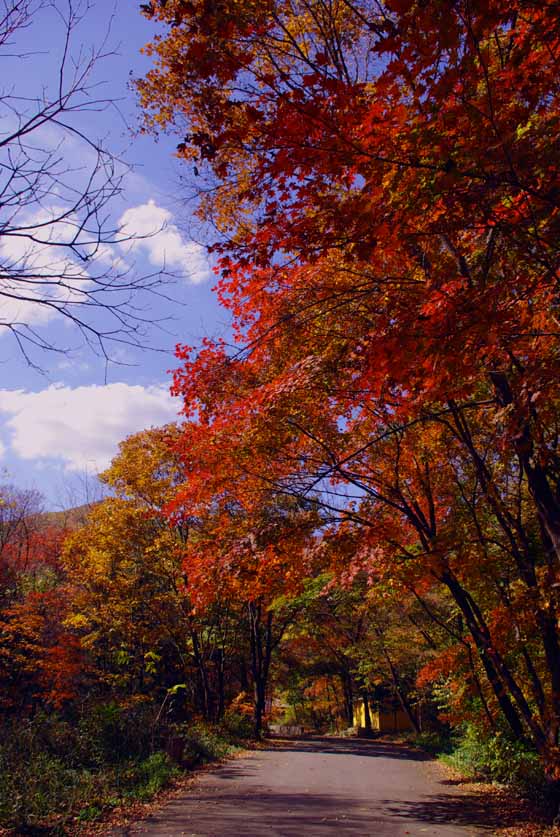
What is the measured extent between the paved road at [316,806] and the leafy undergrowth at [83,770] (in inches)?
27.8

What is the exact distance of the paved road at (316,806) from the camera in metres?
6.98

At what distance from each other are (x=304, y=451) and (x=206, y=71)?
18.1 feet

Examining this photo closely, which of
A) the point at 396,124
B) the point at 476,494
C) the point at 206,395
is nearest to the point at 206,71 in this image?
the point at 396,124

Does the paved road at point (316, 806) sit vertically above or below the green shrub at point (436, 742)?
above

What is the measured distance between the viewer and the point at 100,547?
20.2m

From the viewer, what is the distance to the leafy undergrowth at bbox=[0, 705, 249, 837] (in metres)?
7.05

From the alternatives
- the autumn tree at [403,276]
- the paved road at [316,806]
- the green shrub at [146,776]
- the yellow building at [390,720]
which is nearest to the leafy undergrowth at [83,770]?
the green shrub at [146,776]

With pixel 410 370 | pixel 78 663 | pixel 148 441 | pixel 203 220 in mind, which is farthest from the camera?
pixel 148 441

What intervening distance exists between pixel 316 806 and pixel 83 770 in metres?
4.01

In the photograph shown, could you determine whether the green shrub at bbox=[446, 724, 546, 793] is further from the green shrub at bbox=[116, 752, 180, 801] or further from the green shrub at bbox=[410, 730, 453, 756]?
the green shrub at bbox=[116, 752, 180, 801]

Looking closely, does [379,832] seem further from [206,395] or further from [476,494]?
[206,395]

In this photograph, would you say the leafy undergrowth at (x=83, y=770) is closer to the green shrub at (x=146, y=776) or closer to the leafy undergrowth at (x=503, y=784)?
the green shrub at (x=146, y=776)

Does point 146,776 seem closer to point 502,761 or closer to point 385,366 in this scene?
point 502,761

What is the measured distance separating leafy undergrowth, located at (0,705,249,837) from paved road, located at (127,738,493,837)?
70 centimetres
